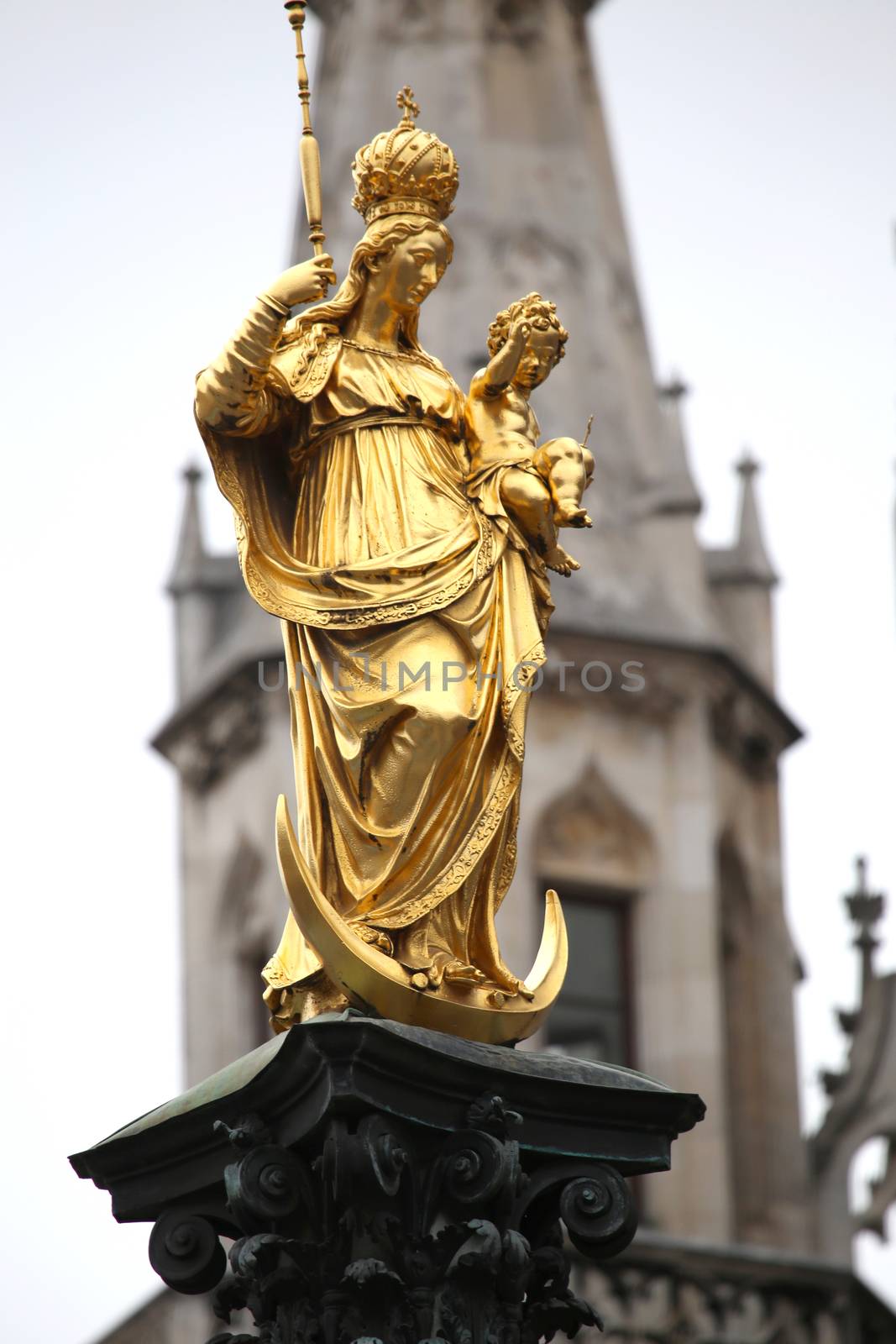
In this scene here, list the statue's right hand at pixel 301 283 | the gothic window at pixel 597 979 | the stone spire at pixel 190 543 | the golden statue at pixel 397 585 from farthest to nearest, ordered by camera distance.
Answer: the stone spire at pixel 190 543 → the gothic window at pixel 597 979 → the statue's right hand at pixel 301 283 → the golden statue at pixel 397 585

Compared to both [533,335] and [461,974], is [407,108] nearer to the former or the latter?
[533,335]

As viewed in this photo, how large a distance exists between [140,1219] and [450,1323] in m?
1.14

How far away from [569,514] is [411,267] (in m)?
0.96

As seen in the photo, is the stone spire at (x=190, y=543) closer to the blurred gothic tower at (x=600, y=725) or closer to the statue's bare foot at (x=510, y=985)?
the blurred gothic tower at (x=600, y=725)

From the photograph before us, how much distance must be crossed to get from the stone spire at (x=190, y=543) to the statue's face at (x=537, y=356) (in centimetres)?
1881

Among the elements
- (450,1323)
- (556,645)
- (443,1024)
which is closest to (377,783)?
(443,1024)

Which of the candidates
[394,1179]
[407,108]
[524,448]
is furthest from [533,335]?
[394,1179]

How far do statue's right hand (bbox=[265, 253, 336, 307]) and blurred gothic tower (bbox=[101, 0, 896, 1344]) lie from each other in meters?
16.7

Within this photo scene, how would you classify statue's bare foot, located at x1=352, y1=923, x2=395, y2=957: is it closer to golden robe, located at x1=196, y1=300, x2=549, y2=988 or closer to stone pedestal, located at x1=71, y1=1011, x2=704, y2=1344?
golden robe, located at x1=196, y1=300, x2=549, y2=988

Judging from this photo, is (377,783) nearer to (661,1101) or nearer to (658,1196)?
(661,1101)

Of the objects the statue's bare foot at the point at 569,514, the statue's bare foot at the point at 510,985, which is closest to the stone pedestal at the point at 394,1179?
the statue's bare foot at the point at 510,985

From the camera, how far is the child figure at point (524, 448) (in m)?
13.1

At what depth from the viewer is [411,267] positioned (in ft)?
43.8

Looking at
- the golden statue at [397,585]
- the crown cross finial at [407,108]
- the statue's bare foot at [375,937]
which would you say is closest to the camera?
the statue's bare foot at [375,937]
